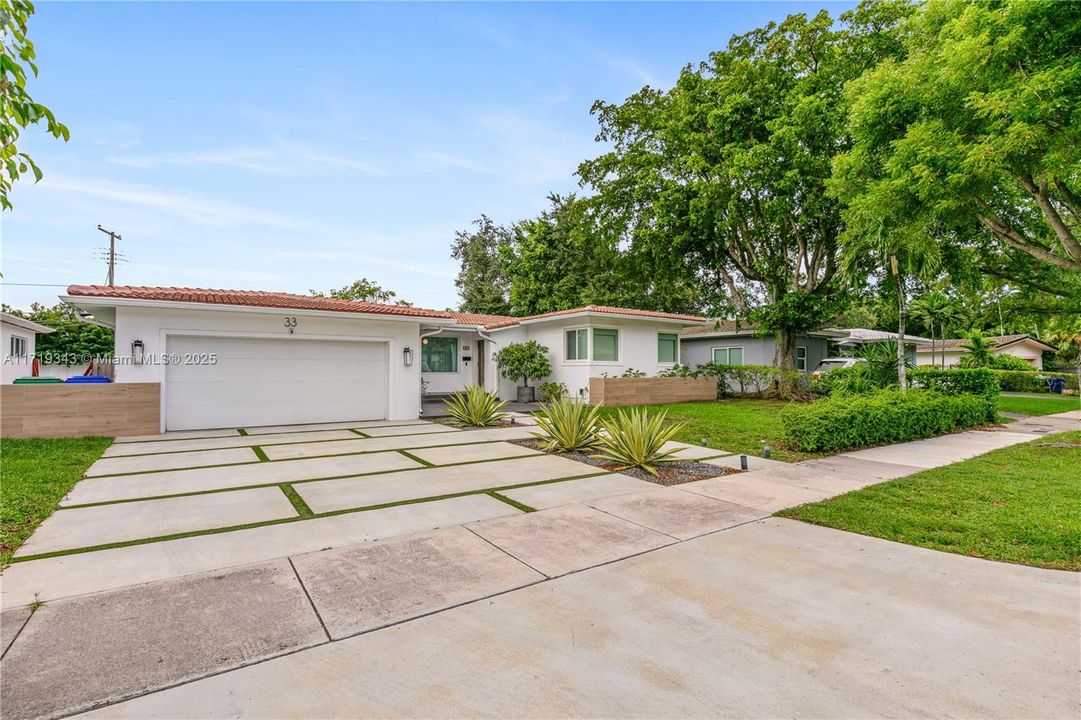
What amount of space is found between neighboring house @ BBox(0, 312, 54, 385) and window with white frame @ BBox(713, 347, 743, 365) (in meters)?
25.8

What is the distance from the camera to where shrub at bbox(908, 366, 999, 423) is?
12461mm

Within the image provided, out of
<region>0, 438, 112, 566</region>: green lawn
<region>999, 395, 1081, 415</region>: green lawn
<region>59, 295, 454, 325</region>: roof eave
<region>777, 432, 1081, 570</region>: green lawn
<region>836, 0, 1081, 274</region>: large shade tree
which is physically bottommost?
<region>777, 432, 1081, 570</region>: green lawn

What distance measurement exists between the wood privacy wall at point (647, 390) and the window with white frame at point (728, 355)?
5014 mm

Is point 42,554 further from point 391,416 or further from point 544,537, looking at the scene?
point 391,416

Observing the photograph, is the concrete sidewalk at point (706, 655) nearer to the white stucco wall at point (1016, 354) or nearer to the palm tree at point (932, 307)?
the palm tree at point (932, 307)

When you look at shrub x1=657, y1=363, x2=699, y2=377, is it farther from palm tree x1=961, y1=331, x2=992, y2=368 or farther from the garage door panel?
palm tree x1=961, y1=331, x2=992, y2=368

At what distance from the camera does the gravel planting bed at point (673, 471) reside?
6.66 meters

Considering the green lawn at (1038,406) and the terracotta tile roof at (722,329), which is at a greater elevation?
the terracotta tile roof at (722,329)

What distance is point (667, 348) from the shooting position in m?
18.4

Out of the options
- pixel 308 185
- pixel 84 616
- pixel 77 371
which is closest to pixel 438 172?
pixel 308 185

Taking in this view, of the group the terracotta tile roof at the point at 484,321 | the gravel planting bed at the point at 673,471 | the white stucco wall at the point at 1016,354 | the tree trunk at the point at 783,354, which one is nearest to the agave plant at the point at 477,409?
the gravel planting bed at the point at 673,471

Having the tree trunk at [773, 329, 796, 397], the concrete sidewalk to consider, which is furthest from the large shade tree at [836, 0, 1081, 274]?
the tree trunk at [773, 329, 796, 397]

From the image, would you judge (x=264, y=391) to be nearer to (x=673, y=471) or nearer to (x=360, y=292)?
(x=673, y=471)

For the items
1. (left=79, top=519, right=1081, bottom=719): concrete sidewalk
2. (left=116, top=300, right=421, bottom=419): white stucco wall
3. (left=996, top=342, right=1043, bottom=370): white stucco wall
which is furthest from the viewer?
(left=996, top=342, right=1043, bottom=370): white stucco wall
